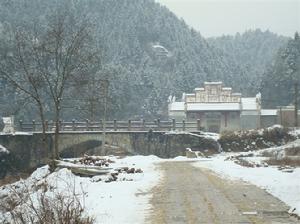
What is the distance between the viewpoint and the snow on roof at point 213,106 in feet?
219

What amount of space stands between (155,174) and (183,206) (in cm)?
740

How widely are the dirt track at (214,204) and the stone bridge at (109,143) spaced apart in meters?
25.7

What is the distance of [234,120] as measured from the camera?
225ft

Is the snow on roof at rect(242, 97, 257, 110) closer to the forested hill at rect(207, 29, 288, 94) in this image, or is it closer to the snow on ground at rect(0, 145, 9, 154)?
the snow on ground at rect(0, 145, 9, 154)

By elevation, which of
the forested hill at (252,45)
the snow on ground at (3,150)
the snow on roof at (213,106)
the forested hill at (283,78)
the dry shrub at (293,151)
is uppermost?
the forested hill at (252,45)

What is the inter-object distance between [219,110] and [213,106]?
36.5 inches

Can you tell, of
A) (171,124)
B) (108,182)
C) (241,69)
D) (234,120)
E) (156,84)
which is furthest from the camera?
(241,69)

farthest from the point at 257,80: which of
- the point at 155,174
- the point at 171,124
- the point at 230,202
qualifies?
the point at 230,202

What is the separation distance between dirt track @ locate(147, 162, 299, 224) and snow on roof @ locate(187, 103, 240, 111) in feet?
168

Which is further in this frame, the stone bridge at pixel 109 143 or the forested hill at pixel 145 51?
the forested hill at pixel 145 51

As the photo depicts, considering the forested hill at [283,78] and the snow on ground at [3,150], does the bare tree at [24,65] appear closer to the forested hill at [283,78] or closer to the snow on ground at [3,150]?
the snow on ground at [3,150]

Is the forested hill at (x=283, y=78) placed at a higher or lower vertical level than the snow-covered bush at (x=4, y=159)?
higher

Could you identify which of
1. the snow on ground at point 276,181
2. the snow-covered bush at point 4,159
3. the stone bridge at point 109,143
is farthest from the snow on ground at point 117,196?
the stone bridge at point 109,143

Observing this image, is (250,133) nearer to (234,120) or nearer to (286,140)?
(286,140)
